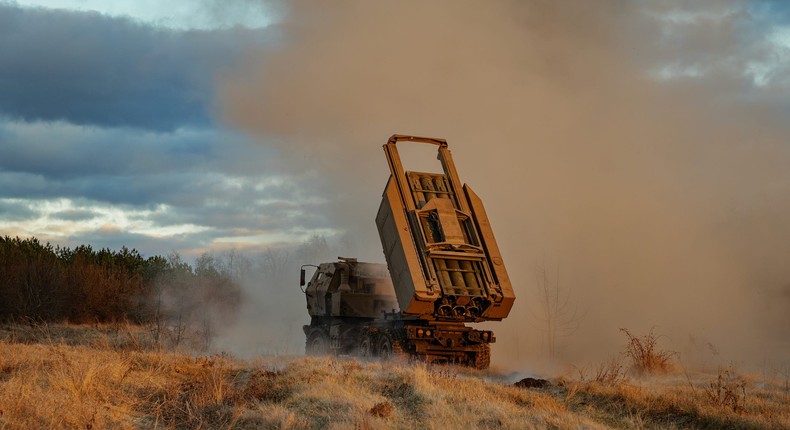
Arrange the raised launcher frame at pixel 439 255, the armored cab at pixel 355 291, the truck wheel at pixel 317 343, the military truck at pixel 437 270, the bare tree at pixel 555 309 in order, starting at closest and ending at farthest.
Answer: the raised launcher frame at pixel 439 255 < the military truck at pixel 437 270 < the armored cab at pixel 355 291 < the truck wheel at pixel 317 343 < the bare tree at pixel 555 309

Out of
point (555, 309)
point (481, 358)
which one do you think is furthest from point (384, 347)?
point (555, 309)

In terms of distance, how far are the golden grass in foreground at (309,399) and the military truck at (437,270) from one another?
303 cm

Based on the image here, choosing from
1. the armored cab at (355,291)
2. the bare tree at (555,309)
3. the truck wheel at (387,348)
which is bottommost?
the bare tree at (555,309)

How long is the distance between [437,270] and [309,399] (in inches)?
263

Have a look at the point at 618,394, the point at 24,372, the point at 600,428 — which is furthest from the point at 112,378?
the point at 618,394

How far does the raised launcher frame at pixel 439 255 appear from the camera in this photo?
674 inches

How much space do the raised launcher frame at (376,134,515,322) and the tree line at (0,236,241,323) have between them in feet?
41.0

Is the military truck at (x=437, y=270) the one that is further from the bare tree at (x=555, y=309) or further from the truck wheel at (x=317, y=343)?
the bare tree at (x=555, y=309)

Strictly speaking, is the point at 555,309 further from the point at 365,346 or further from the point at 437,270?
the point at 437,270

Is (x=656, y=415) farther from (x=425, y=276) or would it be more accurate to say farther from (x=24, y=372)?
(x=24, y=372)

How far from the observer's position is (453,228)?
1772cm

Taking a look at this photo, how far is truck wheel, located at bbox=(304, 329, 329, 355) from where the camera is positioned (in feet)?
73.5

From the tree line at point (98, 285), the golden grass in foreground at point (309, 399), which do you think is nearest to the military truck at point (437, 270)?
the golden grass in foreground at point (309, 399)

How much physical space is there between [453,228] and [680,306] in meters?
21.5
